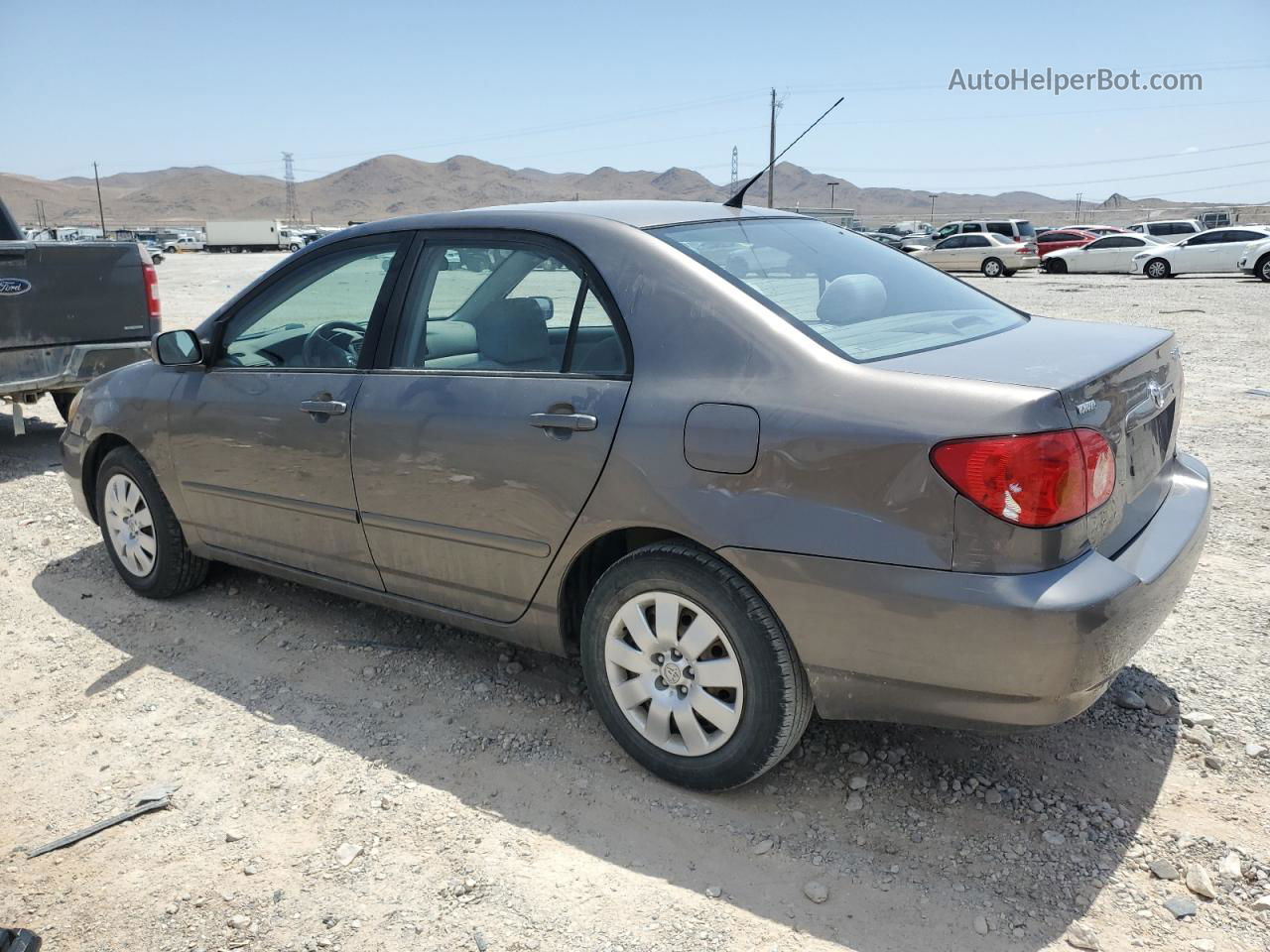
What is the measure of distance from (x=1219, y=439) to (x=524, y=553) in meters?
5.83

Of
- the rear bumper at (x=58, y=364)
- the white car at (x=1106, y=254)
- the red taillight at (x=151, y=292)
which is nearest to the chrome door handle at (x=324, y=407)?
the rear bumper at (x=58, y=364)

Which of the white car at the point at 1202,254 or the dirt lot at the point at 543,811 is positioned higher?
the white car at the point at 1202,254

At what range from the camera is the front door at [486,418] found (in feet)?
10.2

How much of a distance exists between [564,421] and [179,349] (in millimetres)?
2029

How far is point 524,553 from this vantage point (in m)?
3.24

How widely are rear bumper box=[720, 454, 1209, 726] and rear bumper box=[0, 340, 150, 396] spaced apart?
6.18m

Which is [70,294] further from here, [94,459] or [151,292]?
[94,459]

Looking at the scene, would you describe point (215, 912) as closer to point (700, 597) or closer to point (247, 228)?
point (700, 597)

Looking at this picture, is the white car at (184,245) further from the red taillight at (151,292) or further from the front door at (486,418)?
the front door at (486,418)

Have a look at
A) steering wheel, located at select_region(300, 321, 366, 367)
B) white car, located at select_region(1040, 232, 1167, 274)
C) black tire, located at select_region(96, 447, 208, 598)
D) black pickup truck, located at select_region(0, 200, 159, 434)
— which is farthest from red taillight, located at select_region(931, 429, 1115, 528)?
white car, located at select_region(1040, 232, 1167, 274)

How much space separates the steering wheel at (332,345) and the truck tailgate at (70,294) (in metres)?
4.21

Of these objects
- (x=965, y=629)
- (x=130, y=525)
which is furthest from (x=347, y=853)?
(x=130, y=525)

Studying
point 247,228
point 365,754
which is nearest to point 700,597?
point 365,754

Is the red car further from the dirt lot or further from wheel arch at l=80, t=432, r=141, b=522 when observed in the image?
wheel arch at l=80, t=432, r=141, b=522
